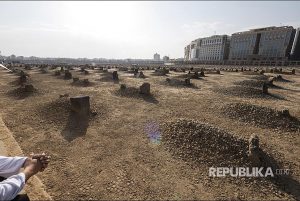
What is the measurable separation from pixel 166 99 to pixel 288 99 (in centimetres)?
935

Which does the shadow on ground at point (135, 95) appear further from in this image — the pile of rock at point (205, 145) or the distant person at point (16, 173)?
the distant person at point (16, 173)

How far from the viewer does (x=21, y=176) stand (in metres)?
3.14

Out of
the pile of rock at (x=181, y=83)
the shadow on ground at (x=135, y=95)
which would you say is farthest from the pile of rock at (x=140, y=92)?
the pile of rock at (x=181, y=83)

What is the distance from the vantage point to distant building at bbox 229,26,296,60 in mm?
95581

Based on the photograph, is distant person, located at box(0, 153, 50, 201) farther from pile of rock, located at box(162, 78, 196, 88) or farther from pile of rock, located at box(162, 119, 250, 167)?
pile of rock, located at box(162, 78, 196, 88)

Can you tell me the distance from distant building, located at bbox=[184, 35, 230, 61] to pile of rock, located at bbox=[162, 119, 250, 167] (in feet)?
433

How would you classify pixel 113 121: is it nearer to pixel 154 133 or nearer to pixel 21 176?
pixel 154 133

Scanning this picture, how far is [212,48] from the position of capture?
13912cm

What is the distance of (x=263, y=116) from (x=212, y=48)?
13778cm

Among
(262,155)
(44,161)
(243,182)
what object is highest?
(44,161)

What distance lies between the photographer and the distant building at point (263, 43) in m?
95.6

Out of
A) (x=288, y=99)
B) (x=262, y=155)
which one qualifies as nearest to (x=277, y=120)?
(x=262, y=155)

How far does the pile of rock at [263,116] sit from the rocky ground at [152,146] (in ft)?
0.15

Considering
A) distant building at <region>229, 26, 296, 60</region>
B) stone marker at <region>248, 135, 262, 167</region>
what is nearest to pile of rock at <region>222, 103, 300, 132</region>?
stone marker at <region>248, 135, 262, 167</region>
